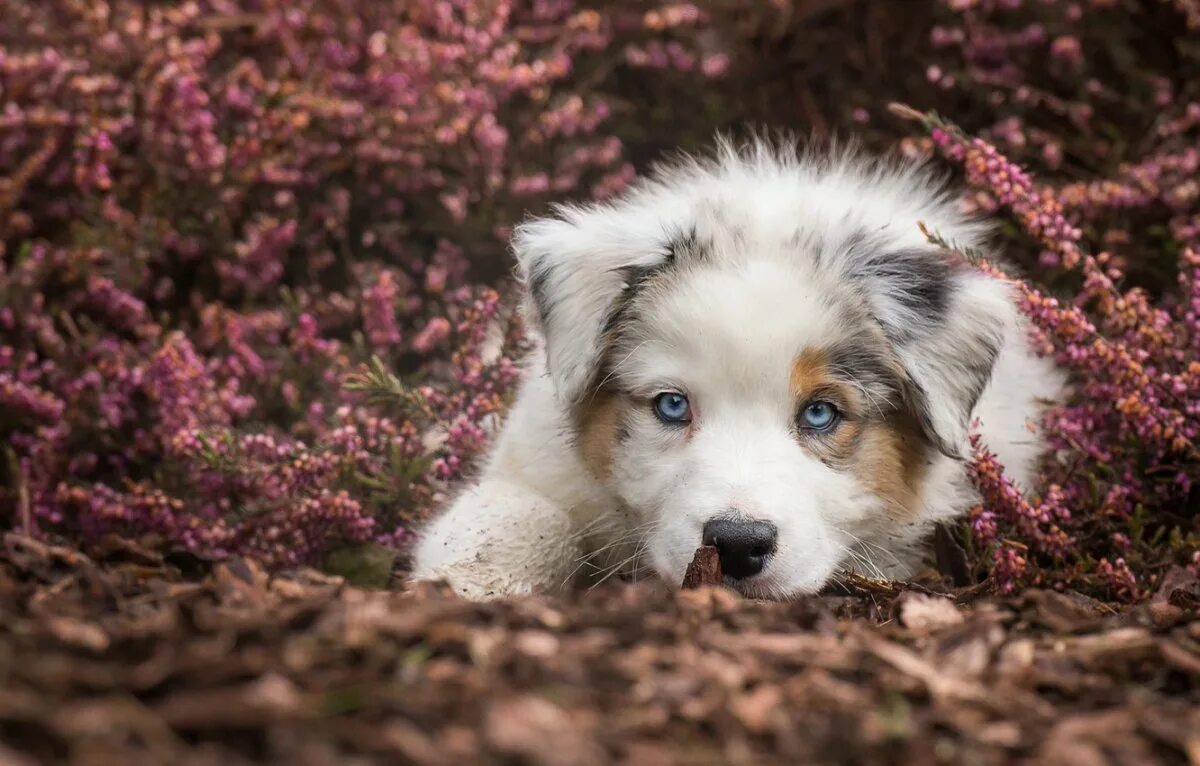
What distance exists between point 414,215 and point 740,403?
99.9 inches

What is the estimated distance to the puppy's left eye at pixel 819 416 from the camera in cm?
307

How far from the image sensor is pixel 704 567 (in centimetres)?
273

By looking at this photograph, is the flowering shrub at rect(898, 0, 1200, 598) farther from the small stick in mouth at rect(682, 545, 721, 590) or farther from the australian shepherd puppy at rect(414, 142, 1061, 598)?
the small stick in mouth at rect(682, 545, 721, 590)

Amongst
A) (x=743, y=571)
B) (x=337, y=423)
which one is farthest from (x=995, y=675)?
(x=337, y=423)

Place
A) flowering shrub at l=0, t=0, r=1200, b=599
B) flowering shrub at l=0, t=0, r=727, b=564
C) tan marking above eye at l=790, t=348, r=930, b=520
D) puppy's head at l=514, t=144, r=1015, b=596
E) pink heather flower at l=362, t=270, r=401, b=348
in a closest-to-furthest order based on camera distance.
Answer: puppy's head at l=514, t=144, r=1015, b=596, tan marking above eye at l=790, t=348, r=930, b=520, flowering shrub at l=0, t=0, r=1200, b=599, flowering shrub at l=0, t=0, r=727, b=564, pink heather flower at l=362, t=270, r=401, b=348

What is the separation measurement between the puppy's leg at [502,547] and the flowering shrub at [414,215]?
1.21 ft

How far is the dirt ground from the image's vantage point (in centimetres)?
152

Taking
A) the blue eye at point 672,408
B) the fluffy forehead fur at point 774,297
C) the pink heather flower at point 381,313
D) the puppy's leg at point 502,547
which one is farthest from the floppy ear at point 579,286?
the pink heather flower at point 381,313

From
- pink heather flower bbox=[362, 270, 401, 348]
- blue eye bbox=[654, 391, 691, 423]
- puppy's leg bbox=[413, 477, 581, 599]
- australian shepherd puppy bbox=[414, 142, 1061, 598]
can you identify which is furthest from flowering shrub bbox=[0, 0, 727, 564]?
blue eye bbox=[654, 391, 691, 423]

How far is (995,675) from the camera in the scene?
2020 millimetres

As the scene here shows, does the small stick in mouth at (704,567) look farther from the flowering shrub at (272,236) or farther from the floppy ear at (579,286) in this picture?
the flowering shrub at (272,236)

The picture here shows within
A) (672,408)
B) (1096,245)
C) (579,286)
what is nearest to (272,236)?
(579,286)

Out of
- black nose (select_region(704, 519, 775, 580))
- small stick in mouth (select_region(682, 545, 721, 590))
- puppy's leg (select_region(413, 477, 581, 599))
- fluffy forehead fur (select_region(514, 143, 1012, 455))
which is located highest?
fluffy forehead fur (select_region(514, 143, 1012, 455))

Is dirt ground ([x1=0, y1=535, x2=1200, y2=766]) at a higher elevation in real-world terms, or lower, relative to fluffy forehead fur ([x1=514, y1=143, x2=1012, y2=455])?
lower
